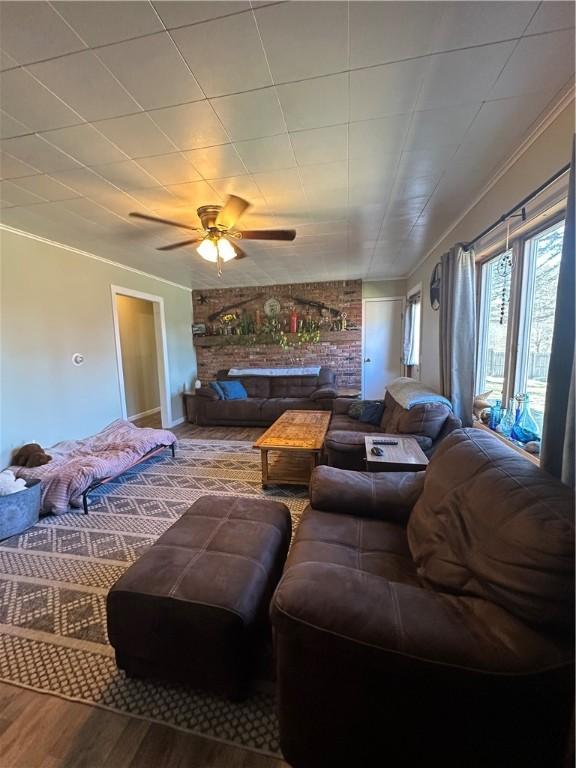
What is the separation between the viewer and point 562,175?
1.53 metres

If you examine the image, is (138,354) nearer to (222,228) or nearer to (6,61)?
(222,228)

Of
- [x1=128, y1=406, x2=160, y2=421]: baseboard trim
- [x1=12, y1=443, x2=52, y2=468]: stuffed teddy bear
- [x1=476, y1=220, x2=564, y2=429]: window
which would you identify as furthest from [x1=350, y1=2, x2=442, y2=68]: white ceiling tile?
[x1=128, y1=406, x2=160, y2=421]: baseboard trim

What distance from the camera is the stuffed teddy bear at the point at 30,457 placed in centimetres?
284

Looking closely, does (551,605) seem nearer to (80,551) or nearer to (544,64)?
(544,64)

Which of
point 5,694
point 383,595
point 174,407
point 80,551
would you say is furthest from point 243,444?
point 383,595

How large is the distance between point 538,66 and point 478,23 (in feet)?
1.35

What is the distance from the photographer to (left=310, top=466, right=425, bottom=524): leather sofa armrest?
1.62 metres

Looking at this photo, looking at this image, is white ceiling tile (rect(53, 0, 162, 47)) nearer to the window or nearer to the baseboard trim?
the window

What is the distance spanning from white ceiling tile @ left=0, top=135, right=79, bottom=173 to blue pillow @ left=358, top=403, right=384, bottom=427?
3337 millimetres

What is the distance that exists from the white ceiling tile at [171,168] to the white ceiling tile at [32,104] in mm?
413

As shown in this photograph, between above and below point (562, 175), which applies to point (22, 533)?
below

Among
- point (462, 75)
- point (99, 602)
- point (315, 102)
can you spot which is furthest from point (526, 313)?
point (99, 602)

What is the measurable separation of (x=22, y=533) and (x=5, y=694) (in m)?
1.33

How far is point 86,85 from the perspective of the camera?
1.35 m
